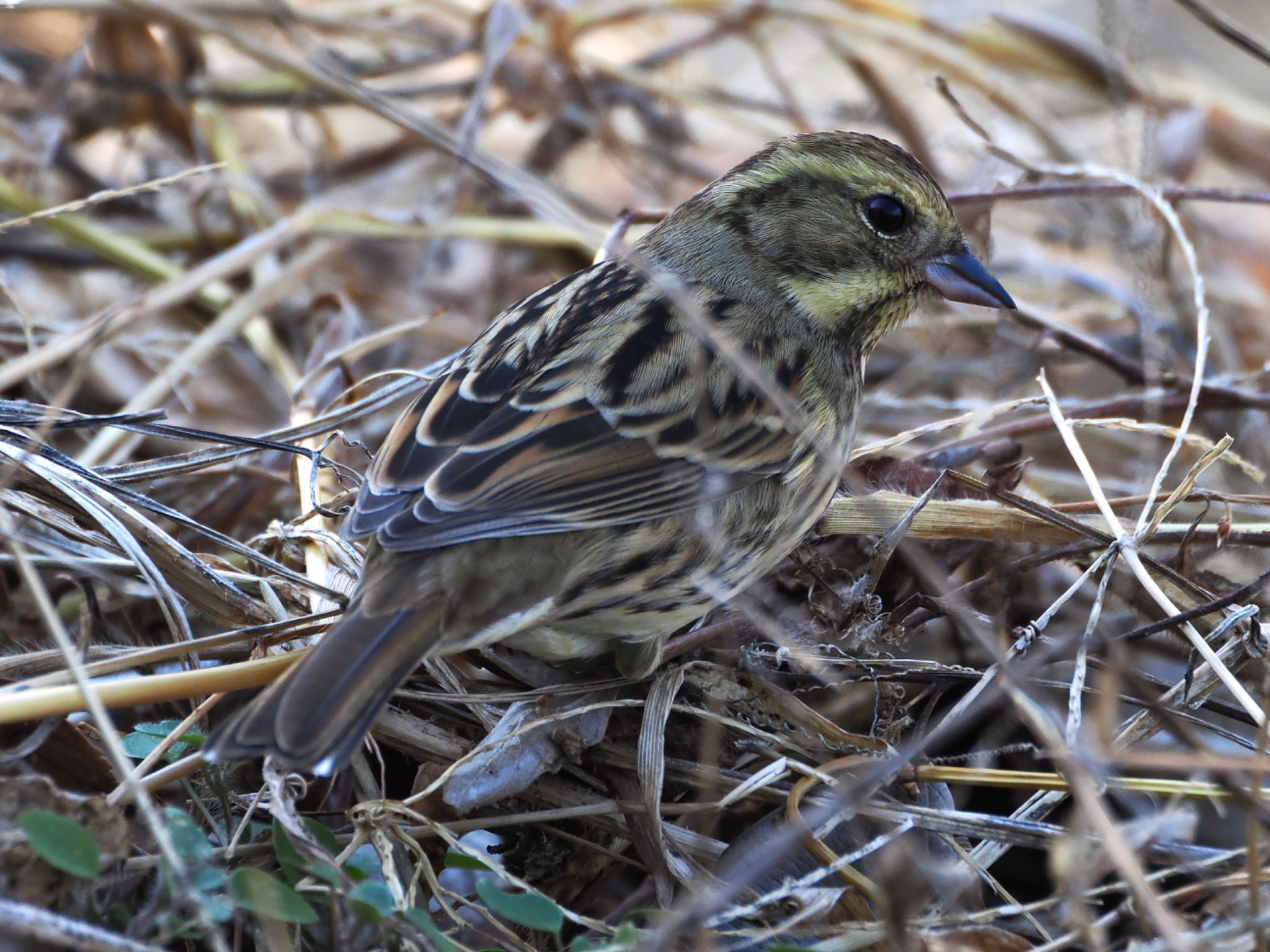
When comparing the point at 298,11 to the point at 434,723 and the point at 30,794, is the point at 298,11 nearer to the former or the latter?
the point at 434,723

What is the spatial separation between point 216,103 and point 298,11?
0.44 m

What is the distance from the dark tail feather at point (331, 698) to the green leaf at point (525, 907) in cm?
29

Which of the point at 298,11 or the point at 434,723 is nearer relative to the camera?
the point at 434,723

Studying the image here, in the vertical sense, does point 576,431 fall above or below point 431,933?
above

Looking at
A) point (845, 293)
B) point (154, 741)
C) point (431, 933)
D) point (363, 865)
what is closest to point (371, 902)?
point (431, 933)

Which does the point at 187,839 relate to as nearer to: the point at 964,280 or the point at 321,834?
the point at 321,834

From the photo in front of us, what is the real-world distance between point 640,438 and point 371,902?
1.05m

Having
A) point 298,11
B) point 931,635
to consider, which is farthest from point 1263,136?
point 298,11

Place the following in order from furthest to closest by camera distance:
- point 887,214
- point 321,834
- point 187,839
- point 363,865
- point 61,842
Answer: point 887,214, point 363,865, point 321,834, point 187,839, point 61,842

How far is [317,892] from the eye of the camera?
79.6 inches

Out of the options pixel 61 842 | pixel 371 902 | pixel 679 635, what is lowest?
pixel 679 635

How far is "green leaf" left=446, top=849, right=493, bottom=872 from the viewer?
2160 millimetres

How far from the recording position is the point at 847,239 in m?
3.03

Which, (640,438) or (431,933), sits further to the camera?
(640,438)
